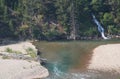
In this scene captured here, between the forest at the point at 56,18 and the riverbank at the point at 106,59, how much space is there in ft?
52.4

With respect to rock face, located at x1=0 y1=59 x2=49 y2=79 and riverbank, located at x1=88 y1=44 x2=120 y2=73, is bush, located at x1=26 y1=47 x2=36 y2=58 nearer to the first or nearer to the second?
rock face, located at x1=0 y1=59 x2=49 y2=79

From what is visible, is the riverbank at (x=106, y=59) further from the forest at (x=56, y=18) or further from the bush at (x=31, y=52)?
the forest at (x=56, y=18)

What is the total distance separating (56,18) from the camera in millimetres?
86688

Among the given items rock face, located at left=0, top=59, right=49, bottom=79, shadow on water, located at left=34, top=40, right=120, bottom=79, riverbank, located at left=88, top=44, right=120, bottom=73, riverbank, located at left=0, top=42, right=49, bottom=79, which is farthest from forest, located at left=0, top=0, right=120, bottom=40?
rock face, located at left=0, top=59, right=49, bottom=79

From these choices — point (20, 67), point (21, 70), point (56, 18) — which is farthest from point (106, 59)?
point (56, 18)

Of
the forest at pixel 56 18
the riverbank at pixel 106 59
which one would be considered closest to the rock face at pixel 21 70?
the riverbank at pixel 106 59

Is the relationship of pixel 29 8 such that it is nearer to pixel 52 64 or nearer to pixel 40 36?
pixel 40 36

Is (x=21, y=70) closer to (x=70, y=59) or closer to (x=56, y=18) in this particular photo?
(x=70, y=59)

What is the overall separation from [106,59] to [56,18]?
29688mm

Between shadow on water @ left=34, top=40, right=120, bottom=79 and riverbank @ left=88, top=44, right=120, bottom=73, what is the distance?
39.9 inches

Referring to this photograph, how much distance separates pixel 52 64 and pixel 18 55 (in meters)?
5.19

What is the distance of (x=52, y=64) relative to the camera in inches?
2296

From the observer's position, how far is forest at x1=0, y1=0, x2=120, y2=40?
8225cm

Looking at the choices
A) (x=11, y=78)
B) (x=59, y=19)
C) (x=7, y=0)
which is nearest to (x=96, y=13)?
(x=59, y=19)
